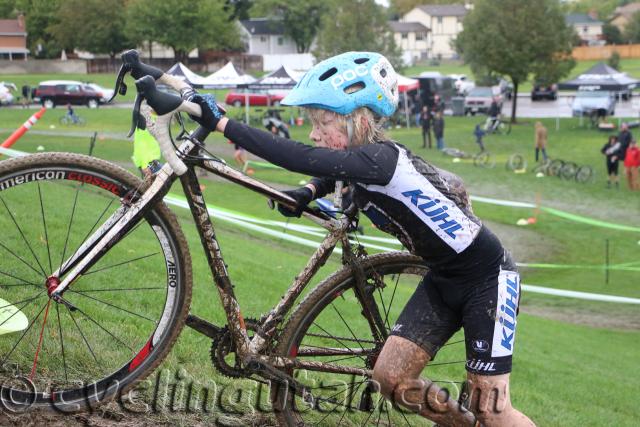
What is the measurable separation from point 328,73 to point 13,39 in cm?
5569

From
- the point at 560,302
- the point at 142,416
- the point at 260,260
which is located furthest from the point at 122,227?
the point at 560,302

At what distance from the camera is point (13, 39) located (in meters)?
55.0

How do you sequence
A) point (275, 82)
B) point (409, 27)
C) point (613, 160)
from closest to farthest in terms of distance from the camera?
point (613, 160)
point (275, 82)
point (409, 27)

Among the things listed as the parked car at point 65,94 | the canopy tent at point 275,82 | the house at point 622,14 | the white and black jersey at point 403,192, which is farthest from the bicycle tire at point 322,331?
the house at point 622,14

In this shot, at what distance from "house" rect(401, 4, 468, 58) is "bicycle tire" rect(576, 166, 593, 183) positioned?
428 feet

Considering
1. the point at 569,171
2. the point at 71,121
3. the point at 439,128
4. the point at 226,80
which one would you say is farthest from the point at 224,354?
the point at 71,121

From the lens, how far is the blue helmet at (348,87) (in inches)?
158

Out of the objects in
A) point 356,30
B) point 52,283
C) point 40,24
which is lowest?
point 52,283

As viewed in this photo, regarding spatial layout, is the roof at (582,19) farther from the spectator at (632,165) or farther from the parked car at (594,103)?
the spectator at (632,165)

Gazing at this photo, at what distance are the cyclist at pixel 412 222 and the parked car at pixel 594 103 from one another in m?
54.0

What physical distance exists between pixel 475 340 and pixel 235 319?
124 cm

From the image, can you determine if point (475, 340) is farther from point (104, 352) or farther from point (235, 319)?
point (104, 352)

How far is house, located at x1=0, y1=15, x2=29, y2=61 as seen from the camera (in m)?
46.5

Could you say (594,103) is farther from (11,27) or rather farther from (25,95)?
(25,95)
